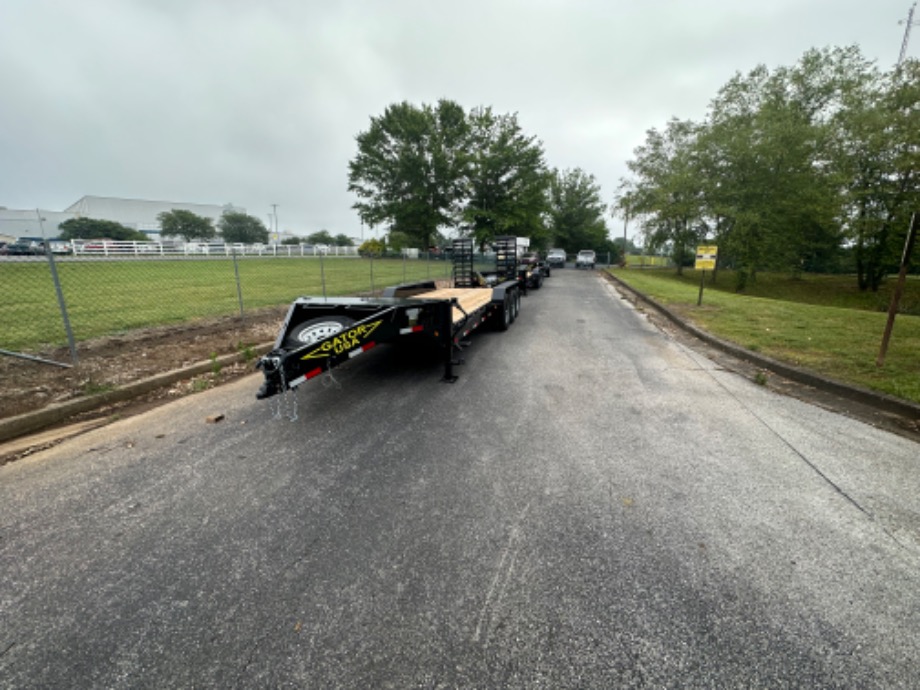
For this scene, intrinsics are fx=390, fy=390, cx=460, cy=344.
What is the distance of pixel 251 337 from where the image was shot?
6926 millimetres

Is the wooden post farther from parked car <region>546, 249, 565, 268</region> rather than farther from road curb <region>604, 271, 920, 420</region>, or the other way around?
parked car <region>546, 249, 565, 268</region>

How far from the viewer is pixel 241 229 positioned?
93875mm

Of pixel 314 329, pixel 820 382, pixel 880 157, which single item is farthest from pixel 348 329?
pixel 880 157

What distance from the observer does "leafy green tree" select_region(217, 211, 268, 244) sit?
9312cm

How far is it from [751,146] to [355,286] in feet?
78.9

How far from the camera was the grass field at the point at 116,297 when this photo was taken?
692 cm

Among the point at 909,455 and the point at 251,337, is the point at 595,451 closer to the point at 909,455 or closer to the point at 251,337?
the point at 909,455

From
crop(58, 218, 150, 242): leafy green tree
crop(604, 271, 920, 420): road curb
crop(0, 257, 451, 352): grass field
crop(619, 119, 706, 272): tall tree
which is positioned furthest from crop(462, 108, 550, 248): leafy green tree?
crop(58, 218, 150, 242): leafy green tree

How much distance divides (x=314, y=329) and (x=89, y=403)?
2500 millimetres

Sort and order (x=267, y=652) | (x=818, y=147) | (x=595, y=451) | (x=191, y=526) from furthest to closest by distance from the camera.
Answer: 1. (x=818, y=147)
2. (x=595, y=451)
3. (x=191, y=526)
4. (x=267, y=652)

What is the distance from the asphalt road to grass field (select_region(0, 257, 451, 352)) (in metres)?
4.58

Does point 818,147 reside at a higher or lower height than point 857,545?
higher

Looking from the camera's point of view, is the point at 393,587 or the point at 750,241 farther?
the point at 750,241

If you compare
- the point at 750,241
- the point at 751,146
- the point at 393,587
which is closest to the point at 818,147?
the point at 751,146
